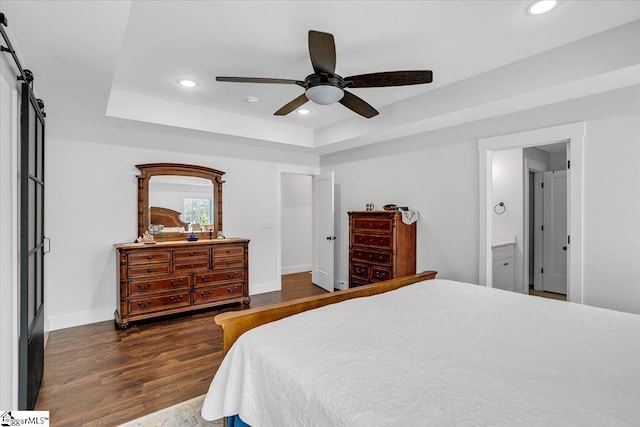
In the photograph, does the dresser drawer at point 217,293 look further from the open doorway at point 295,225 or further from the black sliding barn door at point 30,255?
the open doorway at point 295,225

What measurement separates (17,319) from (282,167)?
4036 mm

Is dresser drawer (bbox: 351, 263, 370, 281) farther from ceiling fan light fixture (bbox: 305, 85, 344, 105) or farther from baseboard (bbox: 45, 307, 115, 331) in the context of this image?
baseboard (bbox: 45, 307, 115, 331)

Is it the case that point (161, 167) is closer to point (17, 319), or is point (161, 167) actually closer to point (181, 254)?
point (181, 254)

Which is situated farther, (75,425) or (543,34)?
(543,34)

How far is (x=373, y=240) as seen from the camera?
429cm

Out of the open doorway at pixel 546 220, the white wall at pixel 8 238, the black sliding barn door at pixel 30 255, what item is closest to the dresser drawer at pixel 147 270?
the black sliding barn door at pixel 30 255

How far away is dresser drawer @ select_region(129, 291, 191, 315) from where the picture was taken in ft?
12.3

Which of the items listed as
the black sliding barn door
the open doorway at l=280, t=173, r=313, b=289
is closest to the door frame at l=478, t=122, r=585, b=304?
the black sliding barn door

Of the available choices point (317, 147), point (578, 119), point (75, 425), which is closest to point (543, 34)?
point (578, 119)

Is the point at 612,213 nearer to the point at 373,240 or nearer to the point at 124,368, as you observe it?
the point at 373,240

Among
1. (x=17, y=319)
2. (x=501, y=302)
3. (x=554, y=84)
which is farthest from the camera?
(x=554, y=84)

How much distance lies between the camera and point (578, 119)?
2.85 metres

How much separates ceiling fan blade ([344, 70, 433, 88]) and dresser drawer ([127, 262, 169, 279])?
3045 mm

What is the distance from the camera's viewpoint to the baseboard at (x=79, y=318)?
3670mm
